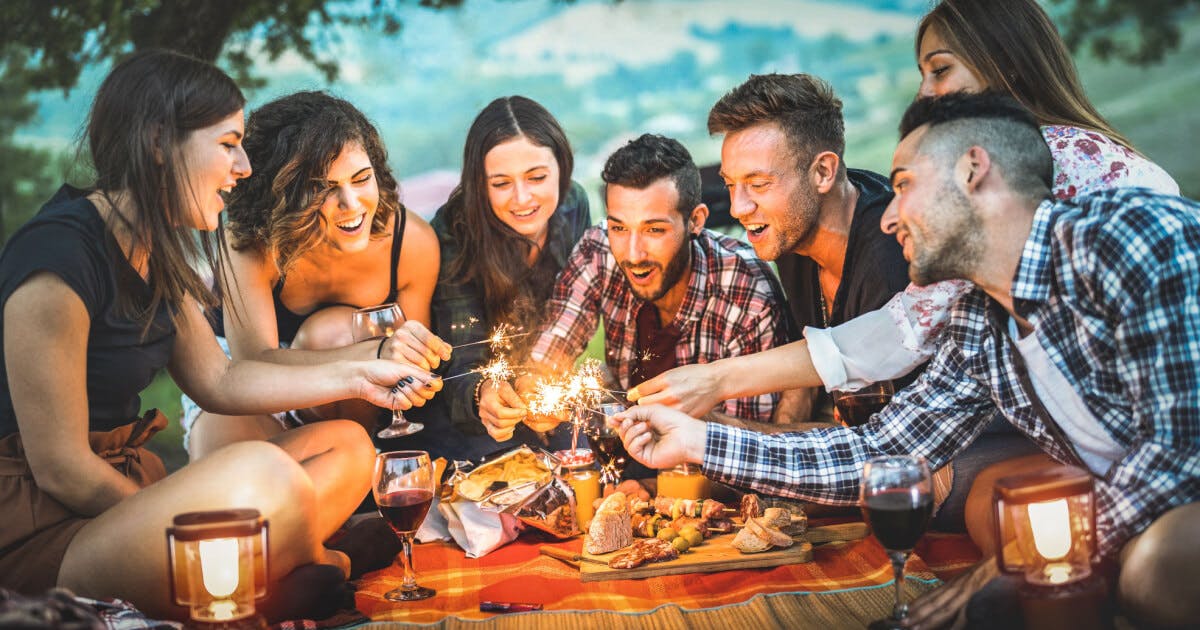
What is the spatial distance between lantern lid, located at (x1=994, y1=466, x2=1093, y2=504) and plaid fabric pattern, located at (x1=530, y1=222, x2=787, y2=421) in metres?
2.23

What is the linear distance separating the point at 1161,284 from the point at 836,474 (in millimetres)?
1163

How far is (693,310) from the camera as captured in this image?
491 centimetres

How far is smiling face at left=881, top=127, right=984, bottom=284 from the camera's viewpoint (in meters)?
3.03

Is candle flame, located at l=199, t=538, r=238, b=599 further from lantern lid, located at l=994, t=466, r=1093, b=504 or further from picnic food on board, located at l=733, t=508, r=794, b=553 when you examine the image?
lantern lid, located at l=994, t=466, r=1093, b=504

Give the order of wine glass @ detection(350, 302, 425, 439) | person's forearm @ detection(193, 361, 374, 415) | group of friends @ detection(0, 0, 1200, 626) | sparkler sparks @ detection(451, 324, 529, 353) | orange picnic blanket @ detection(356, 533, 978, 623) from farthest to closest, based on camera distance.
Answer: sparkler sparks @ detection(451, 324, 529, 353), wine glass @ detection(350, 302, 425, 439), person's forearm @ detection(193, 361, 374, 415), orange picnic blanket @ detection(356, 533, 978, 623), group of friends @ detection(0, 0, 1200, 626)

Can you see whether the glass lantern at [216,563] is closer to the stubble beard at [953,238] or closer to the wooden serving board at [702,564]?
the wooden serving board at [702,564]

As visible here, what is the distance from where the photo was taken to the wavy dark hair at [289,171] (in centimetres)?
437

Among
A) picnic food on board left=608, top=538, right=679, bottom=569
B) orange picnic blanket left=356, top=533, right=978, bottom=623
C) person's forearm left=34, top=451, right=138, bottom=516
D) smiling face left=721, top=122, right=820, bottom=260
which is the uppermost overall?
smiling face left=721, top=122, right=820, bottom=260

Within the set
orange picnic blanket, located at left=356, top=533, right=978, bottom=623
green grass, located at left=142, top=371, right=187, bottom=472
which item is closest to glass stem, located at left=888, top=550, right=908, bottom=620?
orange picnic blanket, located at left=356, top=533, right=978, bottom=623

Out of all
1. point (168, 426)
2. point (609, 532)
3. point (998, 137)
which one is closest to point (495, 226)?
point (609, 532)

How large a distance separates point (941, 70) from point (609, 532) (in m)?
2.29

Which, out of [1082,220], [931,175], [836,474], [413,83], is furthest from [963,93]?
[413,83]

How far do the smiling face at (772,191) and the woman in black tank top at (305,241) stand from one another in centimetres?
154

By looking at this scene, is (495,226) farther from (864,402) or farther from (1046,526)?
(1046,526)
